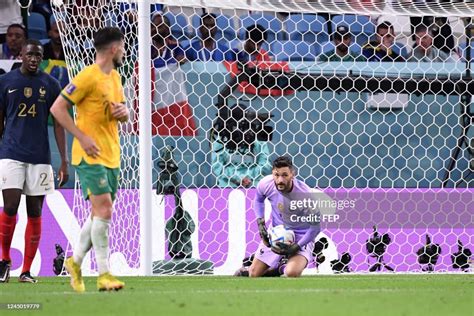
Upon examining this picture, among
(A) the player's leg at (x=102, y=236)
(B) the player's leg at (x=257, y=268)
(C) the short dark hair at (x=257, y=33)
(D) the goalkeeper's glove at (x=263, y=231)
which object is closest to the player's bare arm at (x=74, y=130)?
(A) the player's leg at (x=102, y=236)

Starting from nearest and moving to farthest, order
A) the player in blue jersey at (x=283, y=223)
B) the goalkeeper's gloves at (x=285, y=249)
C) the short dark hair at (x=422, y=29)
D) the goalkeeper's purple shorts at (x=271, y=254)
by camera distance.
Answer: the player in blue jersey at (x=283, y=223) < the goalkeeper's gloves at (x=285, y=249) < the goalkeeper's purple shorts at (x=271, y=254) < the short dark hair at (x=422, y=29)

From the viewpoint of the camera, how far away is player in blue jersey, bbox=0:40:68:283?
7.52 m

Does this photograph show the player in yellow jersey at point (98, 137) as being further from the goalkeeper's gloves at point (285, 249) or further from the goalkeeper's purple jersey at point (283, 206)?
the goalkeeper's gloves at point (285, 249)

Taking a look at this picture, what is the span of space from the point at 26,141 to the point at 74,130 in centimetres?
164

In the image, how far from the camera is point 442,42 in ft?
35.1

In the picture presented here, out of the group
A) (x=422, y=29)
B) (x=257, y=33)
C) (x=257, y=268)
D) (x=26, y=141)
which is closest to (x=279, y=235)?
(x=257, y=268)

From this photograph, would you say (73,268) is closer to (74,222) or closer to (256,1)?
(74,222)

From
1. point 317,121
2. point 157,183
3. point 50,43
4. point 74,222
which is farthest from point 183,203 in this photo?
point 50,43

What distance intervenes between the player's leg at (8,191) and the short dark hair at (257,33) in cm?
375

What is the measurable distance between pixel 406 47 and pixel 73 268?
18.3 ft

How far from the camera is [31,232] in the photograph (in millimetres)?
7680

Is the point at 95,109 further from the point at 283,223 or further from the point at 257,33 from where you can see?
the point at 257,33

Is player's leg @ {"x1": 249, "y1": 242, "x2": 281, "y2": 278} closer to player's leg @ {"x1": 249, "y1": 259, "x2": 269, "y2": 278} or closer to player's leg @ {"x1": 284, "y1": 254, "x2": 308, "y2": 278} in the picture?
player's leg @ {"x1": 249, "y1": 259, "x2": 269, "y2": 278}

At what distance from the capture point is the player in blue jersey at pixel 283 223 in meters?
8.99
